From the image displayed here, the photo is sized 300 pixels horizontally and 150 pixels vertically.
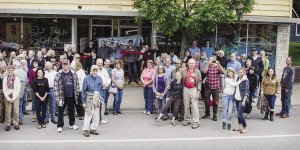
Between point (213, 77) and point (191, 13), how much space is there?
3948mm

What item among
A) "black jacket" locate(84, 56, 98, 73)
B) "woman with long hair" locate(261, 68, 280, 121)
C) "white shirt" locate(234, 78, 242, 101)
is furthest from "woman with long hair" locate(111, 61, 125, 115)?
"woman with long hair" locate(261, 68, 280, 121)

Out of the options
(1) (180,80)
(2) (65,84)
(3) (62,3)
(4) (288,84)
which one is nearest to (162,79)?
(1) (180,80)

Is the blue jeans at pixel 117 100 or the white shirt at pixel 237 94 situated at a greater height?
the white shirt at pixel 237 94

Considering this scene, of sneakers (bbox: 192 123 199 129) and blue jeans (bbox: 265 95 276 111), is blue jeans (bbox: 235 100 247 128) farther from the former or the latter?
blue jeans (bbox: 265 95 276 111)

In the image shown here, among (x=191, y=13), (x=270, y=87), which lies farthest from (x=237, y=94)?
(x=191, y=13)

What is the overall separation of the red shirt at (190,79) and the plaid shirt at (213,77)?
0.75 meters

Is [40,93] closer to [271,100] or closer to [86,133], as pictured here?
[86,133]

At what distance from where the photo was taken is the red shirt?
41.6 ft

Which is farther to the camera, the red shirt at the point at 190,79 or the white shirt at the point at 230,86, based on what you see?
the red shirt at the point at 190,79

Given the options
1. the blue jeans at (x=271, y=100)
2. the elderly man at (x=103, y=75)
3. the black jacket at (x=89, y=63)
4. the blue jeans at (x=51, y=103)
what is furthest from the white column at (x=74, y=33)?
the blue jeans at (x=271, y=100)

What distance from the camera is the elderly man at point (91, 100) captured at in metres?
11.5

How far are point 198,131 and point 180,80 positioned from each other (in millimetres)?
1540

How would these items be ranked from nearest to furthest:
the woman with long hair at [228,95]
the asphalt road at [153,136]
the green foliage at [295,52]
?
the asphalt road at [153,136], the woman with long hair at [228,95], the green foliage at [295,52]

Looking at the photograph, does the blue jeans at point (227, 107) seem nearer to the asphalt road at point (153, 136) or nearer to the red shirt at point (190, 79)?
the asphalt road at point (153, 136)
